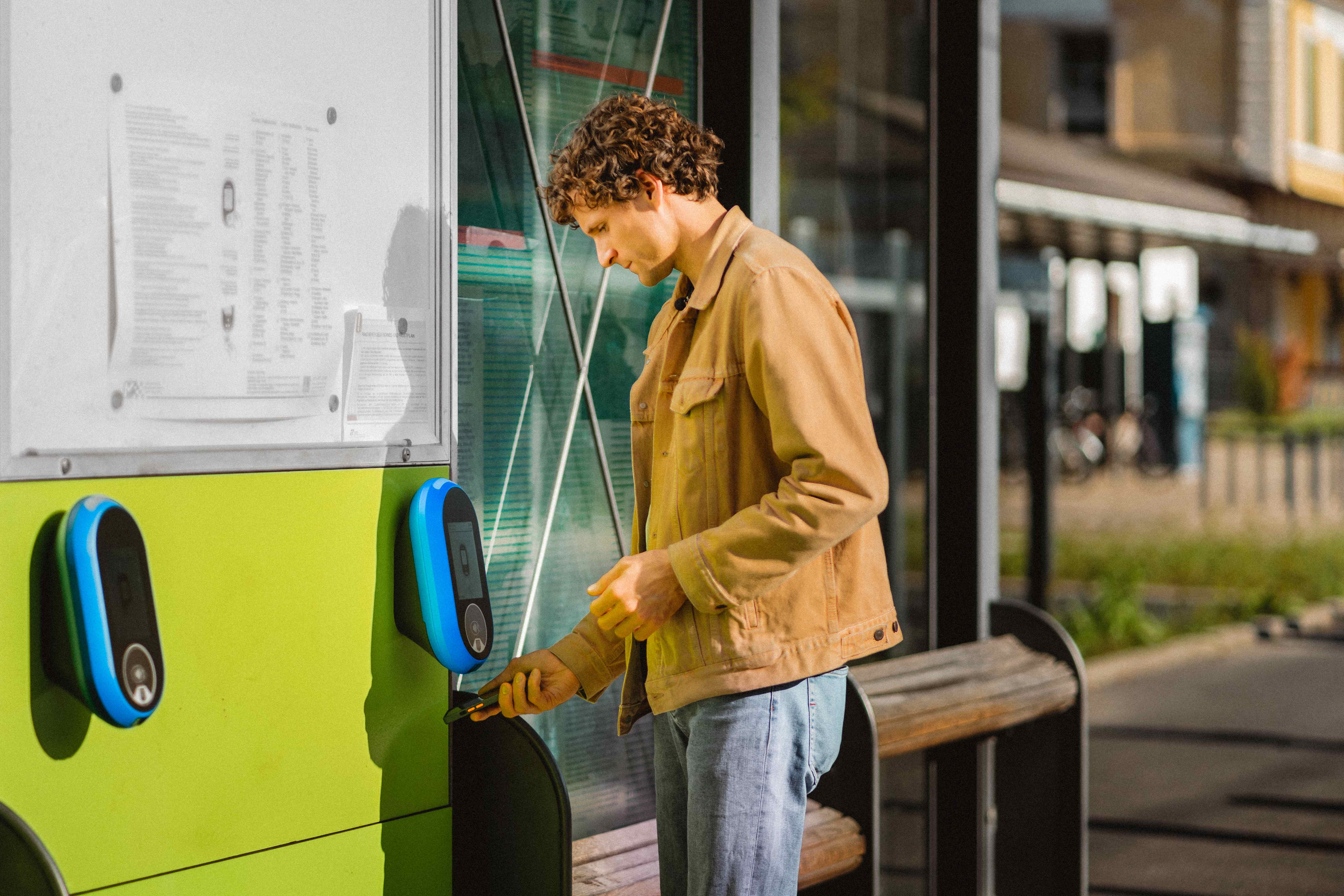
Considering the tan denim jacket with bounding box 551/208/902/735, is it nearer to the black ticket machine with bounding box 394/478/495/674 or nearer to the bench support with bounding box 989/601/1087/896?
the black ticket machine with bounding box 394/478/495/674

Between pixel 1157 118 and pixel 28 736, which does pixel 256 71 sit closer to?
pixel 28 736

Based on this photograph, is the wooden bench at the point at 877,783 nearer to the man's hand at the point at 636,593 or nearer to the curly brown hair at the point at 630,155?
the man's hand at the point at 636,593

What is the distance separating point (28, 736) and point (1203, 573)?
29.8ft

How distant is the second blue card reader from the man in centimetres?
64

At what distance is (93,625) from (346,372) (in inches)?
25.2

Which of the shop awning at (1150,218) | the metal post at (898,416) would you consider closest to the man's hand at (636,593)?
the metal post at (898,416)

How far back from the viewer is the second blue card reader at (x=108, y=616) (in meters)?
1.86

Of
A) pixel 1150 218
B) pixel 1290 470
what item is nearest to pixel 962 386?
pixel 1150 218

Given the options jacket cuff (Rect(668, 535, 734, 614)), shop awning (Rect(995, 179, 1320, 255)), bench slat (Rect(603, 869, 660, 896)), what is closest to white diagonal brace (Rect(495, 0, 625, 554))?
bench slat (Rect(603, 869, 660, 896))

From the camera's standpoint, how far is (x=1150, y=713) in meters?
6.87

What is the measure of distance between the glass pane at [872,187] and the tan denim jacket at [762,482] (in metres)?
4.46

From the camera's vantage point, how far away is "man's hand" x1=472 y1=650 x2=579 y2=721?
87.0 inches

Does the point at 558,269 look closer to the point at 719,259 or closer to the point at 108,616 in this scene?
the point at 719,259

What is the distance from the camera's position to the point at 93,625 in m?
1.85
